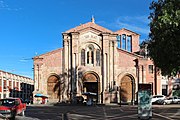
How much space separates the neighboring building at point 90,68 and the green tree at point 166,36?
140ft

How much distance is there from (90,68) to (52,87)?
25.9 feet

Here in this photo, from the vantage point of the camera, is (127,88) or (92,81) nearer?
(92,81)

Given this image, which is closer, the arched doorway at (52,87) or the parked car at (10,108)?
the parked car at (10,108)

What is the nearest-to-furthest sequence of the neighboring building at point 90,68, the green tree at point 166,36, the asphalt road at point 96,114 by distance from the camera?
the green tree at point 166,36 → the asphalt road at point 96,114 → the neighboring building at point 90,68

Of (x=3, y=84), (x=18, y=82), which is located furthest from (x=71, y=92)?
(x=18, y=82)

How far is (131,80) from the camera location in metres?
67.8

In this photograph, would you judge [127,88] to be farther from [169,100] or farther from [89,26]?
[89,26]

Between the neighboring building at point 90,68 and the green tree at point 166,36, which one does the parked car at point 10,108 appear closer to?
the green tree at point 166,36

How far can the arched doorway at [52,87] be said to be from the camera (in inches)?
2628

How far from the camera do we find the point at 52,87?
220 feet

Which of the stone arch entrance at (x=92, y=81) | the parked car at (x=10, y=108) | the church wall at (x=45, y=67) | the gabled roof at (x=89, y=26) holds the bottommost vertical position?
the parked car at (x=10, y=108)

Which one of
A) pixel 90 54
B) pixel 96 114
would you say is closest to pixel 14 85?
pixel 90 54

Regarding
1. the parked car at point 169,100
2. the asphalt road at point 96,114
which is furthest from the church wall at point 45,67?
the asphalt road at point 96,114

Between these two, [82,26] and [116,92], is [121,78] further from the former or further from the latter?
[82,26]
